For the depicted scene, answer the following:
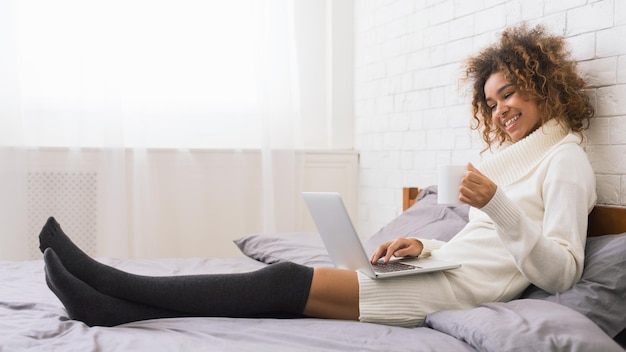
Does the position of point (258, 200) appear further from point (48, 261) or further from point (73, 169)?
point (48, 261)

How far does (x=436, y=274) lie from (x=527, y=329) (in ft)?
1.17

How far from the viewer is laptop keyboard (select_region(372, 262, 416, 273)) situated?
66.1 inches

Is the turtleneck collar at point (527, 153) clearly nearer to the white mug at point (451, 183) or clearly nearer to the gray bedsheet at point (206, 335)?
the white mug at point (451, 183)

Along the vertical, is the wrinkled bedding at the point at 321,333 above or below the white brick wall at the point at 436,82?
below

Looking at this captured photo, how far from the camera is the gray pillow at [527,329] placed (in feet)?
4.36

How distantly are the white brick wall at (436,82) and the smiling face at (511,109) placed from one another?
19 cm

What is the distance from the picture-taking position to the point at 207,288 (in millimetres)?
1623

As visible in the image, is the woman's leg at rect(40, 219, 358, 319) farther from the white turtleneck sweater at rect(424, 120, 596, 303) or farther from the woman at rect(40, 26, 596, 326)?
the white turtleneck sweater at rect(424, 120, 596, 303)

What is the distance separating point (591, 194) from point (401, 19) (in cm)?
160

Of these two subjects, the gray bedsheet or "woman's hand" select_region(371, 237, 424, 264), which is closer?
the gray bedsheet

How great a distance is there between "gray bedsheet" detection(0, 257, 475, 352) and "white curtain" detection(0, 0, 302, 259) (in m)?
1.59

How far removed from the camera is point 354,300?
1668 mm

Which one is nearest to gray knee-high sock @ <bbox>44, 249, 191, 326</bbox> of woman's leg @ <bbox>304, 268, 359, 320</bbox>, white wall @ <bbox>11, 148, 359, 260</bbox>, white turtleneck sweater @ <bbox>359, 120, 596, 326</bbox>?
woman's leg @ <bbox>304, 268, 359, 320</bbox>

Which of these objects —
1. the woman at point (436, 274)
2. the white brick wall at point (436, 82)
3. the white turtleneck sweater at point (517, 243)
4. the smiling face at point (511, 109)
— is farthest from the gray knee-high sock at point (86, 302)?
the white brick wall at point (436, 82)
